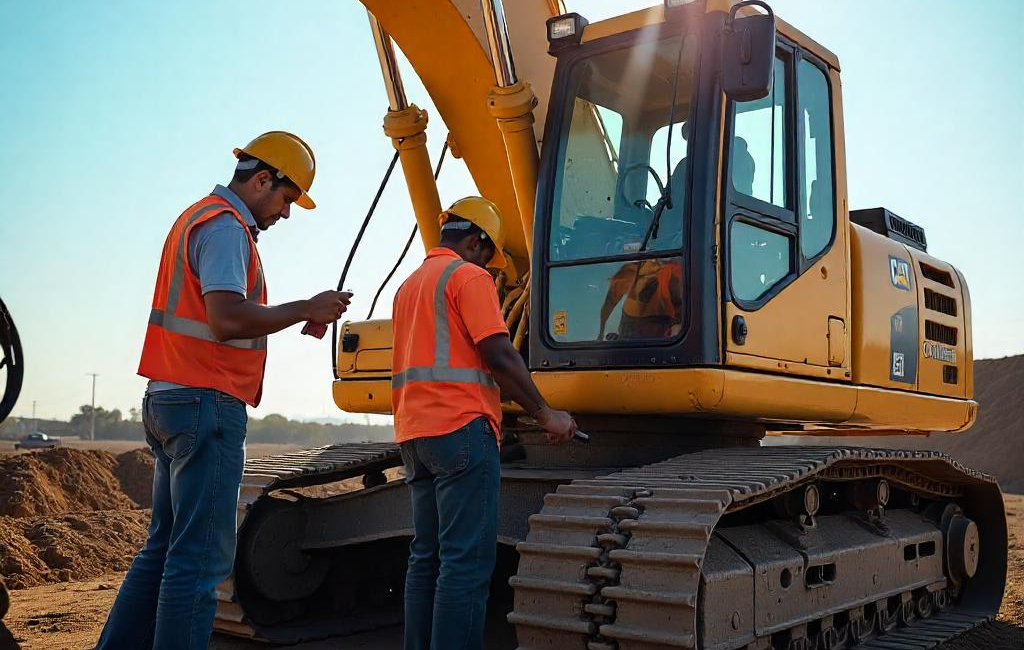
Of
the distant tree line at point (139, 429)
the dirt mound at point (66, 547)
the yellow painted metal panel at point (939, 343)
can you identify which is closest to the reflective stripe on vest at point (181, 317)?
the yellow painted metal panel at point (939, 343)

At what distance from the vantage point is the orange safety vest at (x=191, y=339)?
362 cm

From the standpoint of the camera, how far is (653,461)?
540 cm

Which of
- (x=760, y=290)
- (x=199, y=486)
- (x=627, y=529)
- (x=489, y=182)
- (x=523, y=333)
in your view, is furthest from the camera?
(x=489, y=182)

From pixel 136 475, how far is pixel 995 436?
855 inches

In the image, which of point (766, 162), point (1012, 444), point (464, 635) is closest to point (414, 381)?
point (464, 635)

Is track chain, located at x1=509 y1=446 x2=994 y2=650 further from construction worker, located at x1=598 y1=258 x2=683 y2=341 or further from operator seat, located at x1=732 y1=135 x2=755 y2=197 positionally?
operator seat, located at x1=732 y1=135 x2=755 y2=197

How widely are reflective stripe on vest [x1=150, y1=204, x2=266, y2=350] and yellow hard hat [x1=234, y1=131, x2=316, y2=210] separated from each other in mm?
294

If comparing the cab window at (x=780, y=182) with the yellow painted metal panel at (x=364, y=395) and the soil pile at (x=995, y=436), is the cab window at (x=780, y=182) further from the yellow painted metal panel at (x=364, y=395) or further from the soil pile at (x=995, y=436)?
the soil pile at (x=995, y=436)

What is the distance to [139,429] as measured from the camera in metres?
86.4

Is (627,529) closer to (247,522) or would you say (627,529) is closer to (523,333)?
(523,333)

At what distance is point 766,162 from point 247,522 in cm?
326

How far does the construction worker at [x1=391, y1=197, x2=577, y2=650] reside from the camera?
4.14 metres

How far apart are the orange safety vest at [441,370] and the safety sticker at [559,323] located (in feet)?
3.04

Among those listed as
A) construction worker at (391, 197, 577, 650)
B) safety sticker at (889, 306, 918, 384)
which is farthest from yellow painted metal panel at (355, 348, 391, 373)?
safety sticker at (889, 306, 918, 384)
